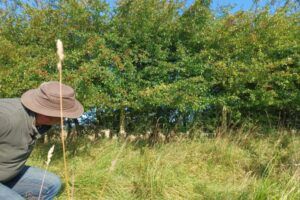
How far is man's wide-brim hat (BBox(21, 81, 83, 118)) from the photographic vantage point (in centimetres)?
317

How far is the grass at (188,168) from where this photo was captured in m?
4.68

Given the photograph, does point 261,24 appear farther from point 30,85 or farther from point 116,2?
point 30,85

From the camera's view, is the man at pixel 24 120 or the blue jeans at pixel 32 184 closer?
the man at pixel 24 120

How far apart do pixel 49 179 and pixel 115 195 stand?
3.66 ft

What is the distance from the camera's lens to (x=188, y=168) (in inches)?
231

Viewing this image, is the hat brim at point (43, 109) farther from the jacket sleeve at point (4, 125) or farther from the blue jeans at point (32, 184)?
the blue jeans at point (32, 184)

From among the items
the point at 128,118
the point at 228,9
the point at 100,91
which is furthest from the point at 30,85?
the point at 228,9

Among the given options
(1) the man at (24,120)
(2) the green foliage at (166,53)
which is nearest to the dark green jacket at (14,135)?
(1) the man at (24,120)

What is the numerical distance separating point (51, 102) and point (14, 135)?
343mm

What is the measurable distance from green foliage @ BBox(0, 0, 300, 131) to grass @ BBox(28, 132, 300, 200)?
30.3 inches

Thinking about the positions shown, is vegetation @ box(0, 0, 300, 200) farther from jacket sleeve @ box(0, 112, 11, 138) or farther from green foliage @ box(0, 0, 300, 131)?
jacket sleeve @ box(0, 112, 11, 138)

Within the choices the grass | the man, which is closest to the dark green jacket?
the man

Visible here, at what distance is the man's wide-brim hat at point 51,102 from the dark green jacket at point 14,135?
3.4 inches

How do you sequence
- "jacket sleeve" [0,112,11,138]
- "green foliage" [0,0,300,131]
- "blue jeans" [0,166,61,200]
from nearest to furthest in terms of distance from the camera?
"jacket sleeve" [0,112,11,138], "blue jeans" [0,166,61,200], "green foliage" [0,0,300,131]
